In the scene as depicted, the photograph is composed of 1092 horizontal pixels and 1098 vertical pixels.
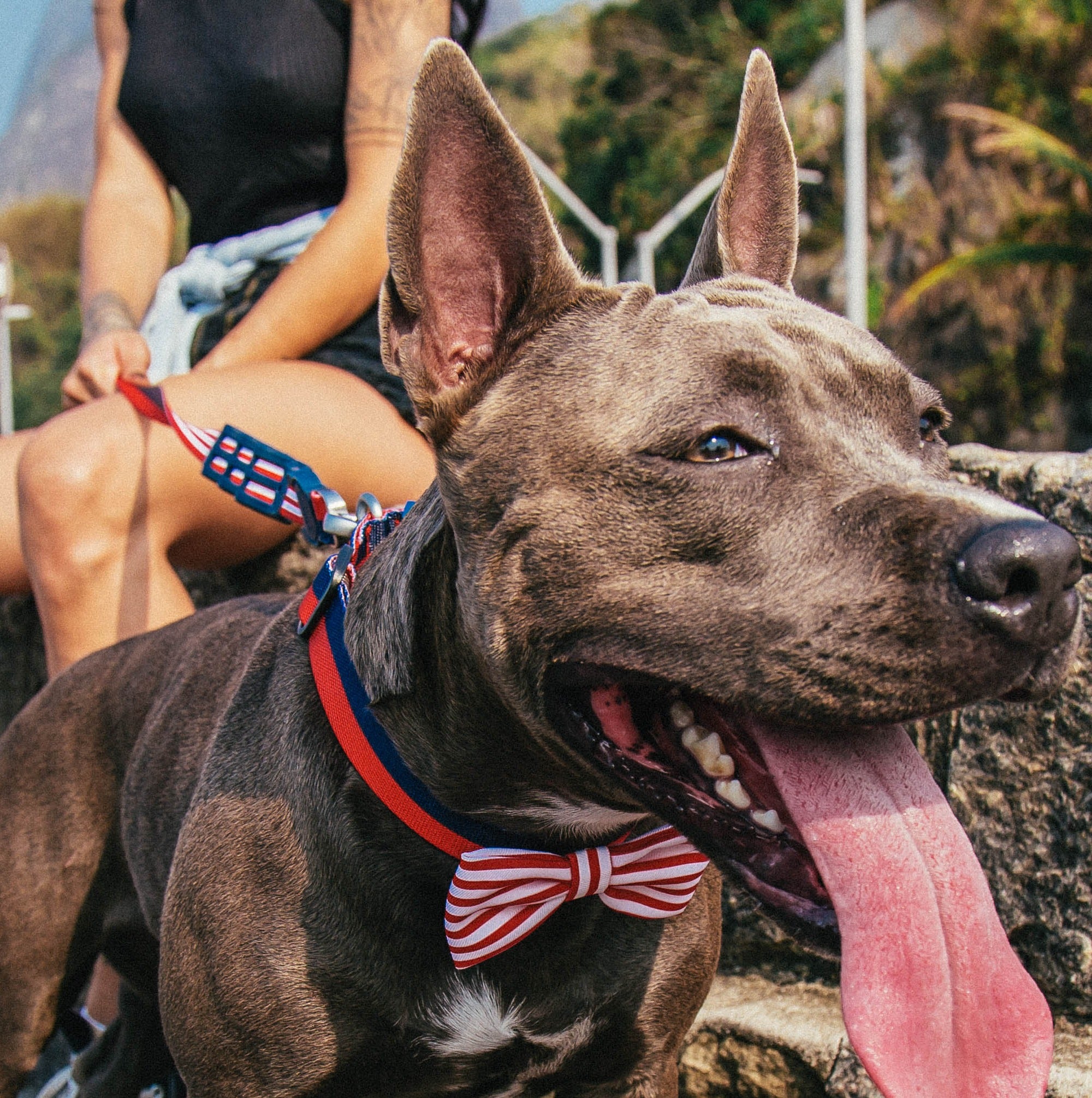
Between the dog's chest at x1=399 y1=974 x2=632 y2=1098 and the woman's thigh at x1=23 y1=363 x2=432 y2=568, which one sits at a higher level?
the woman's thigh at x1=23 y1=363 x2=432 y2=568

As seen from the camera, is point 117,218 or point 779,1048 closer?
point 779,1048

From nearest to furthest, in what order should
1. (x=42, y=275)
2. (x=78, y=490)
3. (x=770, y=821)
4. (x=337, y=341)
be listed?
(x=770, y=821), (x=78, y=490), (x=337, y=341), (x=42, y=275)

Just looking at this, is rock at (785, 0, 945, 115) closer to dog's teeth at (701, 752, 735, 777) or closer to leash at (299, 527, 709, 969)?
leash at (299, 527, 709, 969)

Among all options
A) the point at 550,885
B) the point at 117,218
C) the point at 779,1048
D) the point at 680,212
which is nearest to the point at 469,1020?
the point at 550,885

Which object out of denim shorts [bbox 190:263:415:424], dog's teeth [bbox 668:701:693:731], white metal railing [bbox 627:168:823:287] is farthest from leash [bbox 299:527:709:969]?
white metal railing [bbox 627:168:823:287]

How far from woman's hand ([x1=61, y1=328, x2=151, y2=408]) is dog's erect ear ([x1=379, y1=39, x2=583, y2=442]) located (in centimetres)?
181

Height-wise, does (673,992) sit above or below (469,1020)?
below

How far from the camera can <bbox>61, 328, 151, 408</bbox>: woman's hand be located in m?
3.89

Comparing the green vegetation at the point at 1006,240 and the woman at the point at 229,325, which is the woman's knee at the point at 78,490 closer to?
the woman at the point at 229,325

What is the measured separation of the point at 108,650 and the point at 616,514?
1.94 m

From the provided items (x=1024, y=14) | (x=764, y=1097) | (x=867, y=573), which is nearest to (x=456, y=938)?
(x=867, y=573)

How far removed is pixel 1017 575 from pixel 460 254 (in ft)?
4.01

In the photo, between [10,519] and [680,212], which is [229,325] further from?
[680,212]

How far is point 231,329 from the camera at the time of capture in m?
4.25
